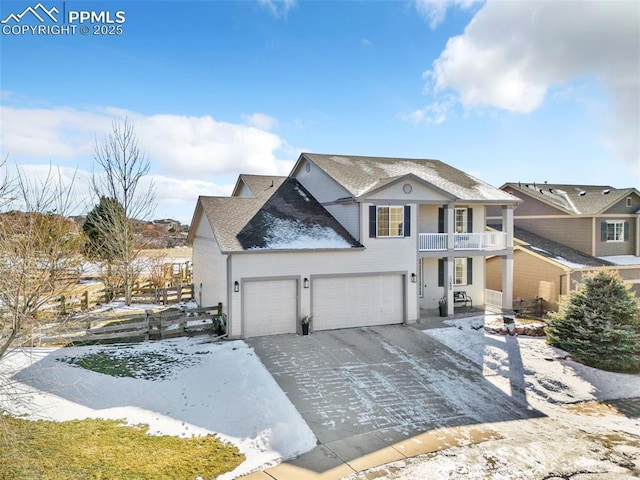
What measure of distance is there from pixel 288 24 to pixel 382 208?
27.6 ft

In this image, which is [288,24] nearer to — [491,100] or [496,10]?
[496,10]

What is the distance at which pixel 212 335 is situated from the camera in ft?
49.6

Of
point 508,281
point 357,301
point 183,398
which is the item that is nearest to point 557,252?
point 508,281

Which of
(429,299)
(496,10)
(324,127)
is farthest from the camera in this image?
(324,127)

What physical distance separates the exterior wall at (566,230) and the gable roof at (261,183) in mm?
16798

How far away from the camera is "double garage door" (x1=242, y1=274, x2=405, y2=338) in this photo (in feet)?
49.2

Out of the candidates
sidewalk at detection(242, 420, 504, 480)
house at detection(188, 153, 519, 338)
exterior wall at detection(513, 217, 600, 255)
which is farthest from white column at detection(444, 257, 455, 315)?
exterior wall at detection(513, 217, 600, 255)

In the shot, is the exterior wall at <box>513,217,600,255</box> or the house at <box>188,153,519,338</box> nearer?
the house at <box>188,153,519,338</box>

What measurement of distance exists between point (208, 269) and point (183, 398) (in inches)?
359

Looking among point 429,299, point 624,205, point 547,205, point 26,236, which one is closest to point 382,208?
point 429,299

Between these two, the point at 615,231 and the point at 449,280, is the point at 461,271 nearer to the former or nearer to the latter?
the point at 449,280

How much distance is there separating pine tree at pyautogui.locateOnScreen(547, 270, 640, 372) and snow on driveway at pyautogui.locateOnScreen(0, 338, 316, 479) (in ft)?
37.0

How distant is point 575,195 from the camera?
1056 inches

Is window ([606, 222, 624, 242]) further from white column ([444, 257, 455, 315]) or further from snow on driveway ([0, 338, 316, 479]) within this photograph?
snow on driveway ([0, 338, 316, 479])
